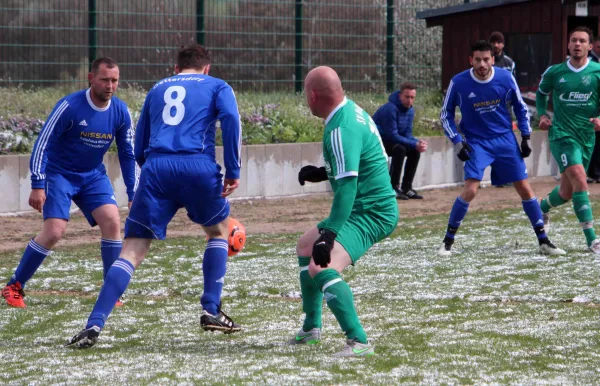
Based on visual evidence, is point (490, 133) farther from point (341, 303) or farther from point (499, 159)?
point (341, 303)

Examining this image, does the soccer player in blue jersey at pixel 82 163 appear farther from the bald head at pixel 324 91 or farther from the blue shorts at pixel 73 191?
the bald head at pixel 324 91

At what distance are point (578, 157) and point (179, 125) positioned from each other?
5373mm

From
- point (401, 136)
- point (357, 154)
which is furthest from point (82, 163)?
point (401, 136)

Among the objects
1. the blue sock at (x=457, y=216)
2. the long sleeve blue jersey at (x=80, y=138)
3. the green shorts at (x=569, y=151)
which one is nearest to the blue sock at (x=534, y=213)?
the green shorts at (x=569, y=151)

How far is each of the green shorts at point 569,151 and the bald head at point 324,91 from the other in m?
5.24

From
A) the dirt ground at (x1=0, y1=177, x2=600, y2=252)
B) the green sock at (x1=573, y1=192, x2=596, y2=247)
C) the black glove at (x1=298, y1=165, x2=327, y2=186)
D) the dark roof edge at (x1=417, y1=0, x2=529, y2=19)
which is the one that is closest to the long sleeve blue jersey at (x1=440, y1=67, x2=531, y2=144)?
the green sock at (x1=573, y1=192, x2=596, y2=247)

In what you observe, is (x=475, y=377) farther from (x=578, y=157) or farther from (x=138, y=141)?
(x=578, y=157)

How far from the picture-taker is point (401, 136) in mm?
16547

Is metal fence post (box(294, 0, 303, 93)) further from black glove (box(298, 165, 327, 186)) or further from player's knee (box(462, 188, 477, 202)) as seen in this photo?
black glove (box(298, 165, 327, 186))

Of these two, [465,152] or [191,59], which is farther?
[465,152]

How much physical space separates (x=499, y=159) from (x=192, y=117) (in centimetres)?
475

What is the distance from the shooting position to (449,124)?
10906 millimetres

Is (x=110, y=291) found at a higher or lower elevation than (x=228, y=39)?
lower

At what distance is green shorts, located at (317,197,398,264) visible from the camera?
6.16 m
